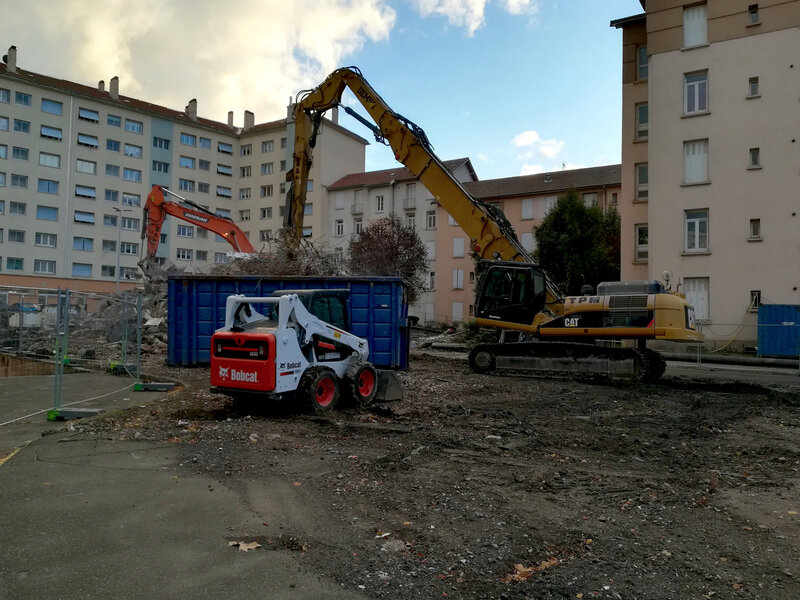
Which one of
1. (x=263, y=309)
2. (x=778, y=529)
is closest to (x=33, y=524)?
(x=778, y=529)

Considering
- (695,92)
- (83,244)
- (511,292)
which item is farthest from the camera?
(83,244)

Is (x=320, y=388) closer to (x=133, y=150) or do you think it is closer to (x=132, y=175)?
(x=132, y=175)

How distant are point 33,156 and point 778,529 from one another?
198ft

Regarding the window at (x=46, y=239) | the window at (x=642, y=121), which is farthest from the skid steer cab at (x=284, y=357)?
the window at (x=46, y=239)

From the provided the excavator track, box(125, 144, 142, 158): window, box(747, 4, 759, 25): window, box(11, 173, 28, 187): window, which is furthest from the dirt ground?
box(125, 144, 142, 158): window

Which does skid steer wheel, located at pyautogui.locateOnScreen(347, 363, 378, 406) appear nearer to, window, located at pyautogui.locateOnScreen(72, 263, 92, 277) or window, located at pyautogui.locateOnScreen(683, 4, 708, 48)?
window, located at pyautogui.locateOnScreen(683, 4, 708, 48)

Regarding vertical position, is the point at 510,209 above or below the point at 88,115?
below

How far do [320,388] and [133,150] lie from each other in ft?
188

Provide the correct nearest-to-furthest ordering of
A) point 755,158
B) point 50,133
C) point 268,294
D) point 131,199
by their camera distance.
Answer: point 268,294, point 755,158, point 50,133, point 131,199

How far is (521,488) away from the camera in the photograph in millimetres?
5688

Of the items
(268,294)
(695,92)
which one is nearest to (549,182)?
(695,92)

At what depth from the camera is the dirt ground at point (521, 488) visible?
3867mm

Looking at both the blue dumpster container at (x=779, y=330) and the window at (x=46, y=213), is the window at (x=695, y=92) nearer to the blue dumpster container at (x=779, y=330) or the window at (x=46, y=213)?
the blue dumpster container at (x=779, y=330)

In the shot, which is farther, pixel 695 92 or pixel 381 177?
pixel 381 177
